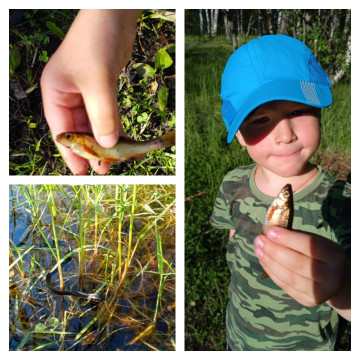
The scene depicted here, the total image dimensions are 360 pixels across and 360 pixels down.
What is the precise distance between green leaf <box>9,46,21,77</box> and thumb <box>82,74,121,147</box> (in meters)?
0.50

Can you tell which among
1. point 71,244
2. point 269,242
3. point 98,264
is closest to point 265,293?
point 269,242

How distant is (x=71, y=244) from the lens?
1.41 m

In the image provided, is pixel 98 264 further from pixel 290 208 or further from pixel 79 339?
pixel 290 208

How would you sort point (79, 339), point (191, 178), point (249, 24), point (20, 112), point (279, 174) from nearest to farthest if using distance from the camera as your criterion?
1. point (279, 174)
2. point (79, 339)
3. point (20, 112)
4. point (249, 24)
5. point (191, 178)

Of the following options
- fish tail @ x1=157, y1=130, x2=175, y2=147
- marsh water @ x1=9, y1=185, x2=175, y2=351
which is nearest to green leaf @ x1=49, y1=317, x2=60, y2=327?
marsh water @ x1=9, y1=185, x2=175, y2=351

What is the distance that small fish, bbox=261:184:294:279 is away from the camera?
1047 millimetres

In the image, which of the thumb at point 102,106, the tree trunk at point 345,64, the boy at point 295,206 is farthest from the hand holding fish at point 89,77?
the tree trunk at point 345,64

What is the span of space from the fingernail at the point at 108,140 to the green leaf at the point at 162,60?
1.66ft

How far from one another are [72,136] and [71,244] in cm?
45

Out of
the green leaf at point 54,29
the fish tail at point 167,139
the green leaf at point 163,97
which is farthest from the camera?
the green leaf at point 163,97

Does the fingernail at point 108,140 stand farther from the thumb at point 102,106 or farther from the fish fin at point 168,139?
the fish fin at point 168,139

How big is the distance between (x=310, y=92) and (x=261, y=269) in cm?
59

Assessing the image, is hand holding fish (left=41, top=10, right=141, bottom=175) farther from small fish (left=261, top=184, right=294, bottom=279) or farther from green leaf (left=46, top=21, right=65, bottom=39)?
small fish (left=261, top=184, right=294, bottom=279)

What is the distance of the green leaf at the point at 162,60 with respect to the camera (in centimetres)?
149
